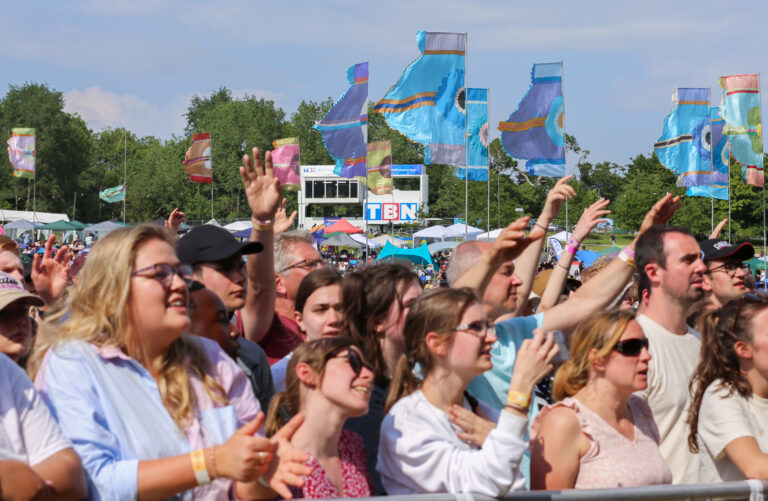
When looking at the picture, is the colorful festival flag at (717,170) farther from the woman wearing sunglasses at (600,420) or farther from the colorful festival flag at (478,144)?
the woman wearing sunglasses at (600,420)

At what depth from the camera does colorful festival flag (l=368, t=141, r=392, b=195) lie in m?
23.3

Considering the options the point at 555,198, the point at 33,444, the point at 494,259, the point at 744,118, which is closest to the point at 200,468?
the point at 33,444

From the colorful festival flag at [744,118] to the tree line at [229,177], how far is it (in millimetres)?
38268

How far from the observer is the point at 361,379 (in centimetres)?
323

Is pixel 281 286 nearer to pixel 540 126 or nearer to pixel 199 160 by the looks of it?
pixel 540 126

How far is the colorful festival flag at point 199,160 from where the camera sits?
111ft

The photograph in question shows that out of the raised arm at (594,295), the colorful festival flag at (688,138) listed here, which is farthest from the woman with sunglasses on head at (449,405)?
the colorful festival flag at (688,138)

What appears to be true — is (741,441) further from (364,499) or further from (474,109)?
(474,109)

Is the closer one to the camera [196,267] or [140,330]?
[140,330]

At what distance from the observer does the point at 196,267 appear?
4.07 meters

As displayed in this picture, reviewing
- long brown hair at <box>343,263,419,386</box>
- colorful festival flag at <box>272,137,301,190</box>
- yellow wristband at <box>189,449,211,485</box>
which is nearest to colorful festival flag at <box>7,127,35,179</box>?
colorful festival flag at <box>272,137,301,190</box>

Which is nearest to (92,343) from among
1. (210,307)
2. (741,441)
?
(210,307)

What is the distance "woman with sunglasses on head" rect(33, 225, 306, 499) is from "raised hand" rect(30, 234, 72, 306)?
283 centimetres

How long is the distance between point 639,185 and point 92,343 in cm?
7196
